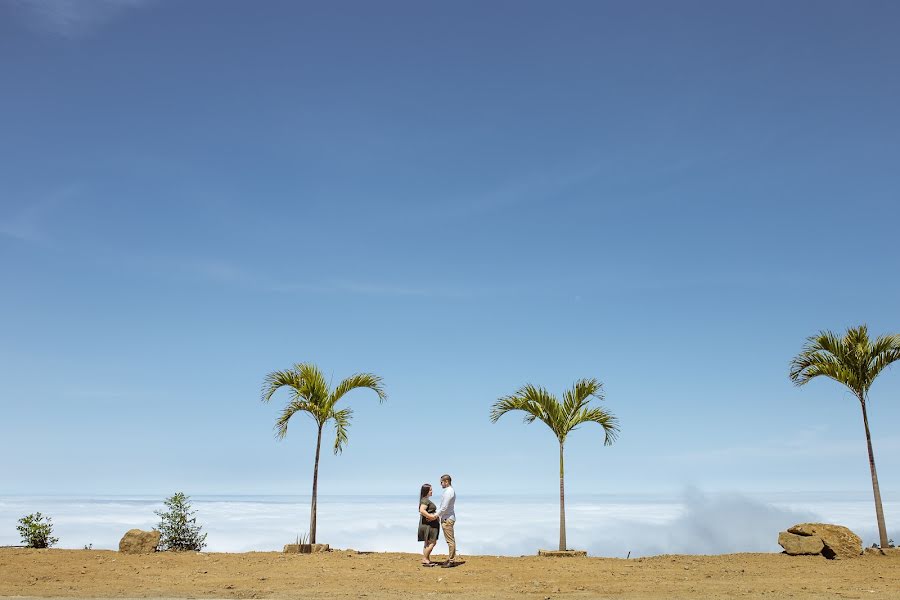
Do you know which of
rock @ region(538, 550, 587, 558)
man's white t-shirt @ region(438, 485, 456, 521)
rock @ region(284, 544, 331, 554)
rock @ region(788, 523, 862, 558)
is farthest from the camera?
rock @ region(538, 550, 587, 558)

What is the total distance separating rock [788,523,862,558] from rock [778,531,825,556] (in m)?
0.13

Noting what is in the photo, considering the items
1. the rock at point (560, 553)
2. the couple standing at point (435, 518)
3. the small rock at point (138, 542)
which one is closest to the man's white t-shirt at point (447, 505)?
the couple standing at point (435, 518)

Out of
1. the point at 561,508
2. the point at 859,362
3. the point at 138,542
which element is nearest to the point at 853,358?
the point at 859,362

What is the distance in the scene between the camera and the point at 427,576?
703 inches

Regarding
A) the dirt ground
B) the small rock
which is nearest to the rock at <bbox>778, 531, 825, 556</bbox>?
the dirt ground

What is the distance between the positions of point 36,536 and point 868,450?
2500 centimetres

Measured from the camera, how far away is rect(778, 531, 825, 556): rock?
20.9 metres

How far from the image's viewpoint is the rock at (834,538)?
67.7ft

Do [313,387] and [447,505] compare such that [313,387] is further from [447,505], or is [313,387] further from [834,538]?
[834,538]

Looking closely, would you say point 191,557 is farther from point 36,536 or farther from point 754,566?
point 754,566

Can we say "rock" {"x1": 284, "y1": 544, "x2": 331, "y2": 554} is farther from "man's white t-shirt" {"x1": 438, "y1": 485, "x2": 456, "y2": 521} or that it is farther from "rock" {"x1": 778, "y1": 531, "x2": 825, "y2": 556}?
"rock" {"x1": 778, "y1": 531, "x2": 825, "y2": 556}

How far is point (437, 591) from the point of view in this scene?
52.9 feet

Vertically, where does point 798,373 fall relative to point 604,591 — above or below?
above

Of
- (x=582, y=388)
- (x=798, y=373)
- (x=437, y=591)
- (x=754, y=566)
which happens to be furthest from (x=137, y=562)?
(x=798, y=373)
